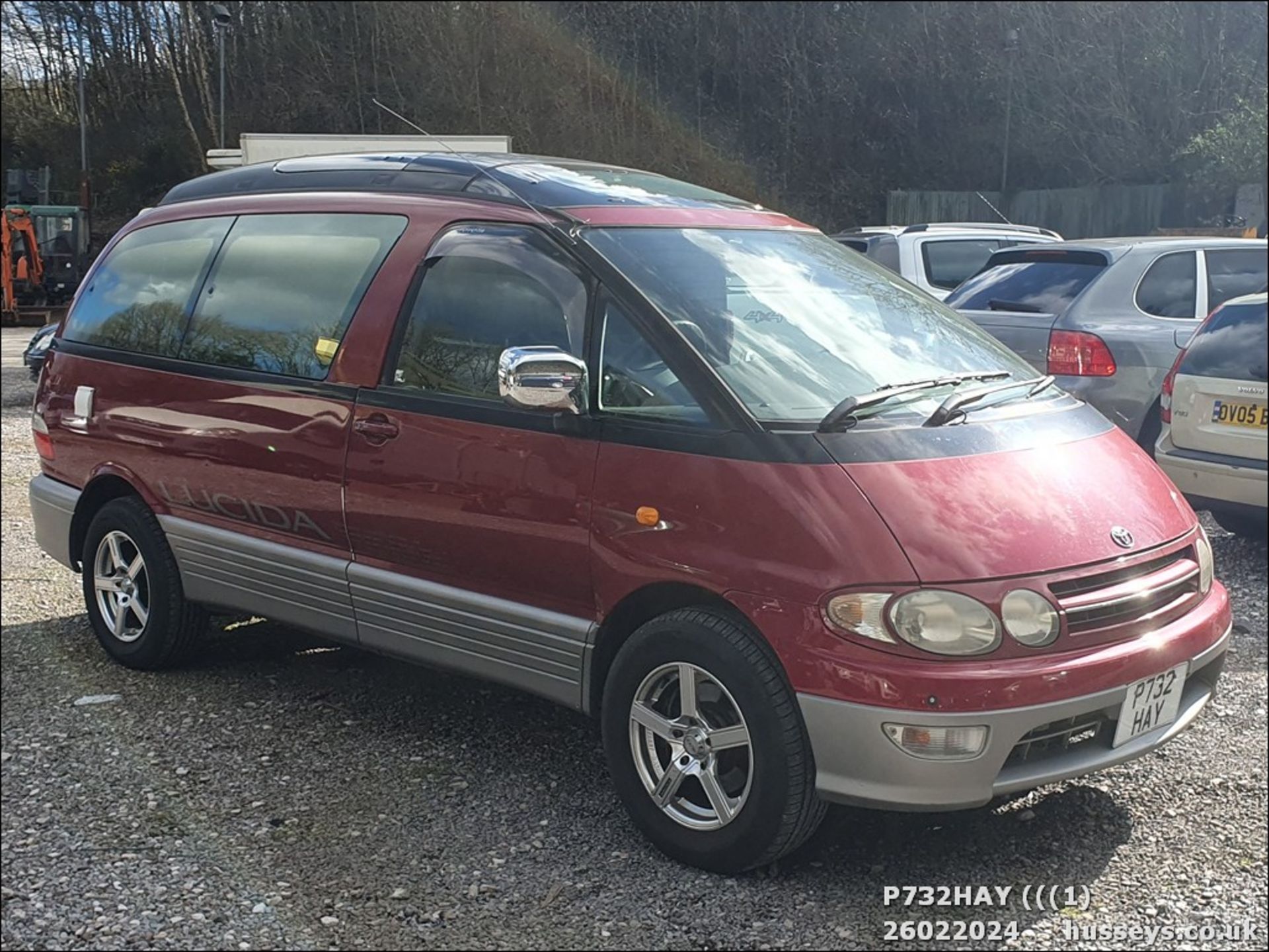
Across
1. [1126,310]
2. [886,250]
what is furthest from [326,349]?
[886,250]

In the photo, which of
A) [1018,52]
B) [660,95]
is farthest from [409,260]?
[1018,52]

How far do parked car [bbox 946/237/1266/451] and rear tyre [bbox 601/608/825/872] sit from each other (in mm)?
1057

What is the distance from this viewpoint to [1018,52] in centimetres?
160

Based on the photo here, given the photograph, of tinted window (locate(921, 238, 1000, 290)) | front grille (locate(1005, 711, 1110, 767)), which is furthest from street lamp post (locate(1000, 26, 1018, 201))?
tinted window (locate(921, 238, 1000, 290))

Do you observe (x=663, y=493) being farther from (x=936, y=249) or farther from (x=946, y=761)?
(x=936, y=249)

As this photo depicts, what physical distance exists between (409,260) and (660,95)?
49.1 inches

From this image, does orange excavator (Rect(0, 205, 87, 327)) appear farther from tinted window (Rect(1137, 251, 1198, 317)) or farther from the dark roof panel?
tinted window (Rect(1137, 251, 1198, 317))

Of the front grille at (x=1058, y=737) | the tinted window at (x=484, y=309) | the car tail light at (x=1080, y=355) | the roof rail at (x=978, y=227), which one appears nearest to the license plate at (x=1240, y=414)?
the car tail light at (x=1080, y=355)

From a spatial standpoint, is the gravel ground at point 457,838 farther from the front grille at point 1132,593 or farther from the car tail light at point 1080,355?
the car tail light at point 1080,355

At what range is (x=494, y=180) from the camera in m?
4.17

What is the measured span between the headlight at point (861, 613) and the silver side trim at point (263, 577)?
1.84 meters

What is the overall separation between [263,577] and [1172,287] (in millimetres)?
4063

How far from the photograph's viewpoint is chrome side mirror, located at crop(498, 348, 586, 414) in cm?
341

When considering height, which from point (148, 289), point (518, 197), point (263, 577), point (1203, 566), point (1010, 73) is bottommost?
point (263, 577)
